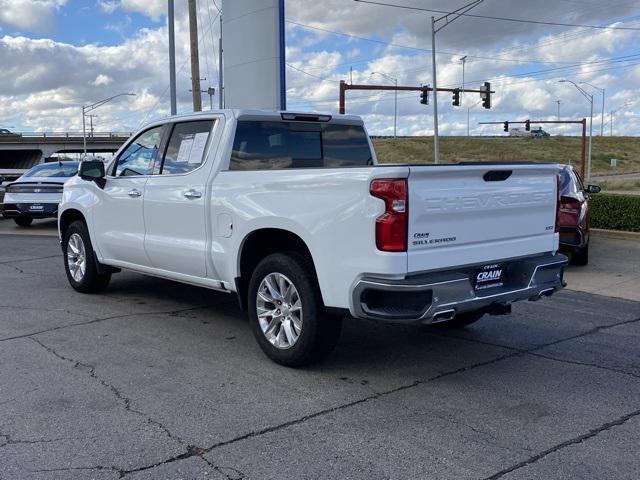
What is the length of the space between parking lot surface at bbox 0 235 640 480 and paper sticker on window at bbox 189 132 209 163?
1644mm

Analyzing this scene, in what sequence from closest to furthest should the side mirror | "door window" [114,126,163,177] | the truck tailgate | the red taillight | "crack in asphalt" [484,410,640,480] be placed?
"crack in asphalt" [484,410,640,480] < the red taillight < the truck tailgate < "door window" [114,126,163,177] < the side mirror

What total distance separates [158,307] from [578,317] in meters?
4.58

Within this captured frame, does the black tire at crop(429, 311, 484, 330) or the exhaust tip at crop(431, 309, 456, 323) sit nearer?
the exhaust tip at crop(431, 309, 456, 323)

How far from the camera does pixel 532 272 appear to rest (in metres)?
5.19

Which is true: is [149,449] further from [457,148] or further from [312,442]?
[457,148]

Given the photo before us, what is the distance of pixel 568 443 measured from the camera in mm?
3928

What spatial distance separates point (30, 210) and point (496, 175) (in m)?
13.3

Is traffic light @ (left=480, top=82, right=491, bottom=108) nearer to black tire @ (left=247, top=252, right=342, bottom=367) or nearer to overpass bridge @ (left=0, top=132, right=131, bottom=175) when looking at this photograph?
black tire @ (left=247, top=252, right=342, bottom=367)

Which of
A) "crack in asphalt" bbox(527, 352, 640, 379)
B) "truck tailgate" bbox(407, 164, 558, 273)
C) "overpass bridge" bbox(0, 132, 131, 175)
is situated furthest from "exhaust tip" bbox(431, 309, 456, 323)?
"overpass bridge" bbox(0, 132, 131, 175)

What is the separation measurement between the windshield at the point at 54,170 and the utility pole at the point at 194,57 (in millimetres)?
6978

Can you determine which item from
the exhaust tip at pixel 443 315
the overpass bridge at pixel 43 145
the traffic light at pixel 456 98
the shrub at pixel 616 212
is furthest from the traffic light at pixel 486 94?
the overpass bridge at pixel 43 145

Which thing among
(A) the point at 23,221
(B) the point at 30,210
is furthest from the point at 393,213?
(A) the point at 23,221

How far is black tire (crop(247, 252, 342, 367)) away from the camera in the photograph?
494 centimetres

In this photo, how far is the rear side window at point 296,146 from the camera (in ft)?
20.0
